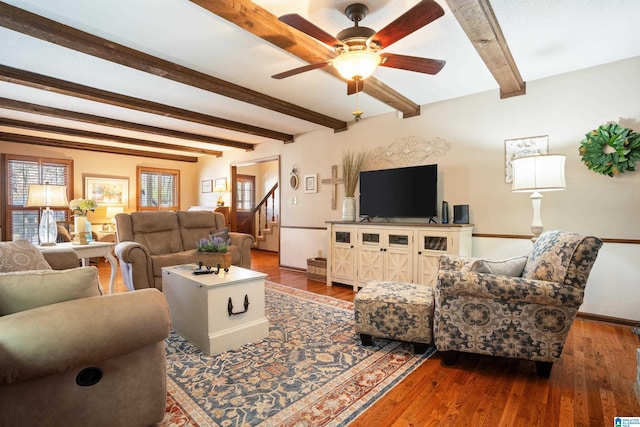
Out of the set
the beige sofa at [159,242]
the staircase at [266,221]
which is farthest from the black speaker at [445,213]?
the staircase at [266,221]

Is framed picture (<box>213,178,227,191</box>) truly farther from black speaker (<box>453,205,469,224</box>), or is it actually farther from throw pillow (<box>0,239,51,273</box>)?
throw pillow (<box>0,239,51,273</box>)

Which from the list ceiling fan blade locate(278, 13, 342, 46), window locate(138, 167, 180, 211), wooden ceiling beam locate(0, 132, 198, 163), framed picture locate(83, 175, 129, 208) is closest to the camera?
ceiling fan blade locate(278, 13, 342, 46)

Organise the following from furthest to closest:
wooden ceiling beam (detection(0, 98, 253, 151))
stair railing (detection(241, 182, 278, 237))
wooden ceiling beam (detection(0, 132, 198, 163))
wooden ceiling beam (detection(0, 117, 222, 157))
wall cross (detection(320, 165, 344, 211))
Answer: stair railing (detection(241, 182, 278, 237)) < wooden ceiling beam (detection(0, 132, 198, 163)) < wall cross (detection(320, 165, 344, 211)) < wooden ceiling beam (detection(0, 117, 222, 157)) < wooden ceiling beam (detection(0, 98, 253, 151))

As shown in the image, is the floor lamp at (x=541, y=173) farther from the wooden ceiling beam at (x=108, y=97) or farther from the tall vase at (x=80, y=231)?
the tall vase at (x=80, y=231)

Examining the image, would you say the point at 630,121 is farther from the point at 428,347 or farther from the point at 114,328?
the point at 114,328

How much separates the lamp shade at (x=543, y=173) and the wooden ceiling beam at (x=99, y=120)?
202 inches

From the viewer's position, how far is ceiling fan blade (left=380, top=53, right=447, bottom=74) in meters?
2.14

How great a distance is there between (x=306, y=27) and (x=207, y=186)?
6.64 meters

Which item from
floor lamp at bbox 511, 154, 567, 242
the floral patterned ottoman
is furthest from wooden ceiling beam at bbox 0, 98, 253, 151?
floor lamp at bbox 511, 154, 567, 242

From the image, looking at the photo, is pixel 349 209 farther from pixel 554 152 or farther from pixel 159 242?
pixel 159 242

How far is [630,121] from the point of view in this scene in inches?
112

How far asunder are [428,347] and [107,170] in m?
7.37

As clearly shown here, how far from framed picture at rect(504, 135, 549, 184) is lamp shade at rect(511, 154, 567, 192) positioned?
654 millimetres

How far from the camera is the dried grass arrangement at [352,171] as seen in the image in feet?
15.2
